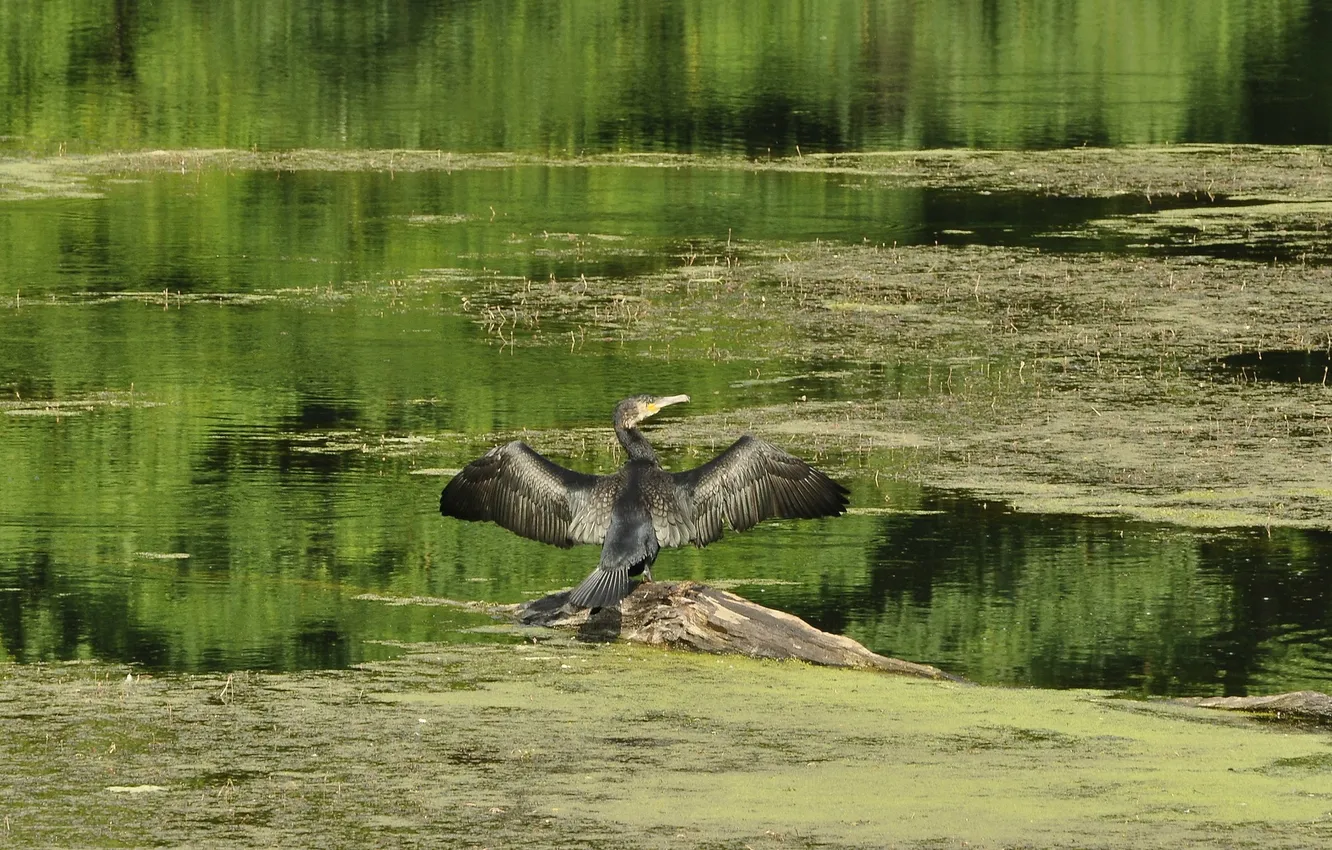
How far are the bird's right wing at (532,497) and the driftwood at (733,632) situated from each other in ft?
1.64

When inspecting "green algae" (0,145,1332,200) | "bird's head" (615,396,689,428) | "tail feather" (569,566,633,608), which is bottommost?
"tail feather" (569,566,633,608)

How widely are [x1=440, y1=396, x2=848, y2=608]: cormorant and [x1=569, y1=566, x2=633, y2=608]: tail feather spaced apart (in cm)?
5

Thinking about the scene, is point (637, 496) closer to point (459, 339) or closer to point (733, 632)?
point (733, 632)

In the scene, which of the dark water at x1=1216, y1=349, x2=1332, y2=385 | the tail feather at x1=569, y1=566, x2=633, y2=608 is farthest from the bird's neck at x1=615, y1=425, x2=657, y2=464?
the dark water at x1=1216, y1=349, x2=1332, y2=385

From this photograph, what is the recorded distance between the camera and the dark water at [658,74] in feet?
89.1

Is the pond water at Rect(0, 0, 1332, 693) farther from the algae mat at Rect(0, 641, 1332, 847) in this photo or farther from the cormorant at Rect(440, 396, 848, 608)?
the algae mat at Rect(0, 641, 1332, 847)

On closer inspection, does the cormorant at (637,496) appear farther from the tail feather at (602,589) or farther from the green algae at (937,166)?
the green algae at (937,166)

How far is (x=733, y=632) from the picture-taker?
Result: 9.36 meters

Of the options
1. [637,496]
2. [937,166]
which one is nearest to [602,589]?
[637,496]

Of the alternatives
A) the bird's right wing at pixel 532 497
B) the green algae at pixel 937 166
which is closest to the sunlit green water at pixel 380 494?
the bird's right wing at pixel 532 497

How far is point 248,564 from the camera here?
11039mm

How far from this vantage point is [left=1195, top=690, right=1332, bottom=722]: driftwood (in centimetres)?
867

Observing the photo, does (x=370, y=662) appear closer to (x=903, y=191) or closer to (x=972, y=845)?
(x=972, y=845)

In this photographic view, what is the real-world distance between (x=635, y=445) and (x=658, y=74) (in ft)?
77.7
